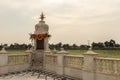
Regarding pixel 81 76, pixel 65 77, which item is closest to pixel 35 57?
pixel 65 77

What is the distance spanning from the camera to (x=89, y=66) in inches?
362

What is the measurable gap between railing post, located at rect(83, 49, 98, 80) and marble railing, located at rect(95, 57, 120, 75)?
0.72 ft

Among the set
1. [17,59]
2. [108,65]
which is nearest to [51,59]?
[17,59]

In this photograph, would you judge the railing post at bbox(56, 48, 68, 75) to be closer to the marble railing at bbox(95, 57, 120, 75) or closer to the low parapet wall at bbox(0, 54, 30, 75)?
the low parapet wall at bbox(0, 54, 30, 75)

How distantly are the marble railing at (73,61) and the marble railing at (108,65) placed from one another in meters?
1.44

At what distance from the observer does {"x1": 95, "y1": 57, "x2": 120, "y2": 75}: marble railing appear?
25.8ft

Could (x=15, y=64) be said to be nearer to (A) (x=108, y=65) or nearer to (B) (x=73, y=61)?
(B) (x=73, y=61)

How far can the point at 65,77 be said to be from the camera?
37.1ft

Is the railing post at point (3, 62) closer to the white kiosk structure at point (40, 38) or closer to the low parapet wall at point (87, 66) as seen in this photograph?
the white kiosk structure at point (40, 38)

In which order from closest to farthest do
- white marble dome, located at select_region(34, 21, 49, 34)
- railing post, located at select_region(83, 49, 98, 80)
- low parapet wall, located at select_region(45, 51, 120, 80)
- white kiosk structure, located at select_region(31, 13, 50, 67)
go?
low parapet wall, located at select_region(45, 51, 120, 80) → railing post, located at select_region(83, 49, 98, 80) → white kiosk structure, located at select_region(31, 13, 50, 67) → white marble dome, located at select_region(34, 21, 49, 34)

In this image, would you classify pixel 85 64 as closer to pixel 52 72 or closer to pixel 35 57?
pixel 52 72

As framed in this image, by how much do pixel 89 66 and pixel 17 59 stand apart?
6332 millimetres

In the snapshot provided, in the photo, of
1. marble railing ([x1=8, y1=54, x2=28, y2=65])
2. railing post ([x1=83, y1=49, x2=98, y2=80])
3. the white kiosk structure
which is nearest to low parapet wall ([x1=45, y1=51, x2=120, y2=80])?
railing post ([x1=83, y1=49, x2=98, y2=80])

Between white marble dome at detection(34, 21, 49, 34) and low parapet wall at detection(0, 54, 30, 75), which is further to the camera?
white marble dome at detection(34, 21, 49, 34)
